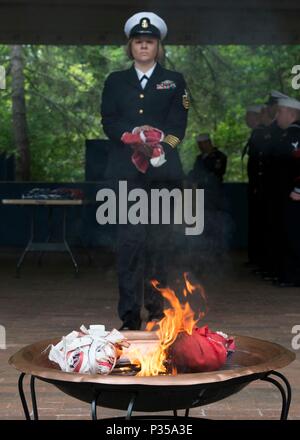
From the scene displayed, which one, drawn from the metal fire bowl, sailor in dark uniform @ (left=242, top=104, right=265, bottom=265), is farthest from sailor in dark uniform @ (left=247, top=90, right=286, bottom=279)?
the metal fire bowl

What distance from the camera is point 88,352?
9.62 ft

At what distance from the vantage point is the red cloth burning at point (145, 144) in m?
5.99

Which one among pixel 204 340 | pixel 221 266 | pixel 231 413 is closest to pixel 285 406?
pixel 204 340

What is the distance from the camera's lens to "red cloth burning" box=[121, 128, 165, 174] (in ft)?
19.7

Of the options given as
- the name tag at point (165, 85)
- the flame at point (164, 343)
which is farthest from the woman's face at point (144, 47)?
the flame at point (164, 343)

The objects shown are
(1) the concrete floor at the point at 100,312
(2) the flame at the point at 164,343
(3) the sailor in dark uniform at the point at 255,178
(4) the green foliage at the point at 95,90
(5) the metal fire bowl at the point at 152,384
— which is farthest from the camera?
(4) the green foliage at the point at 95,90

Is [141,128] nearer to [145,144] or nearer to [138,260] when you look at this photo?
[145,144]

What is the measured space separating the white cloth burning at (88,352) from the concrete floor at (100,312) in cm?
118

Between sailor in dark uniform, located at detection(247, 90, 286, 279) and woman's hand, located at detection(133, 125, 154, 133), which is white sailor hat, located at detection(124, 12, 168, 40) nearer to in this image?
woman's hand, located at detection(133, 125, 154, 133)

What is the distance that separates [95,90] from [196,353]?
25.9 m

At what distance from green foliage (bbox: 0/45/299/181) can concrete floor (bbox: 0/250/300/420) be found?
50.8 feet
